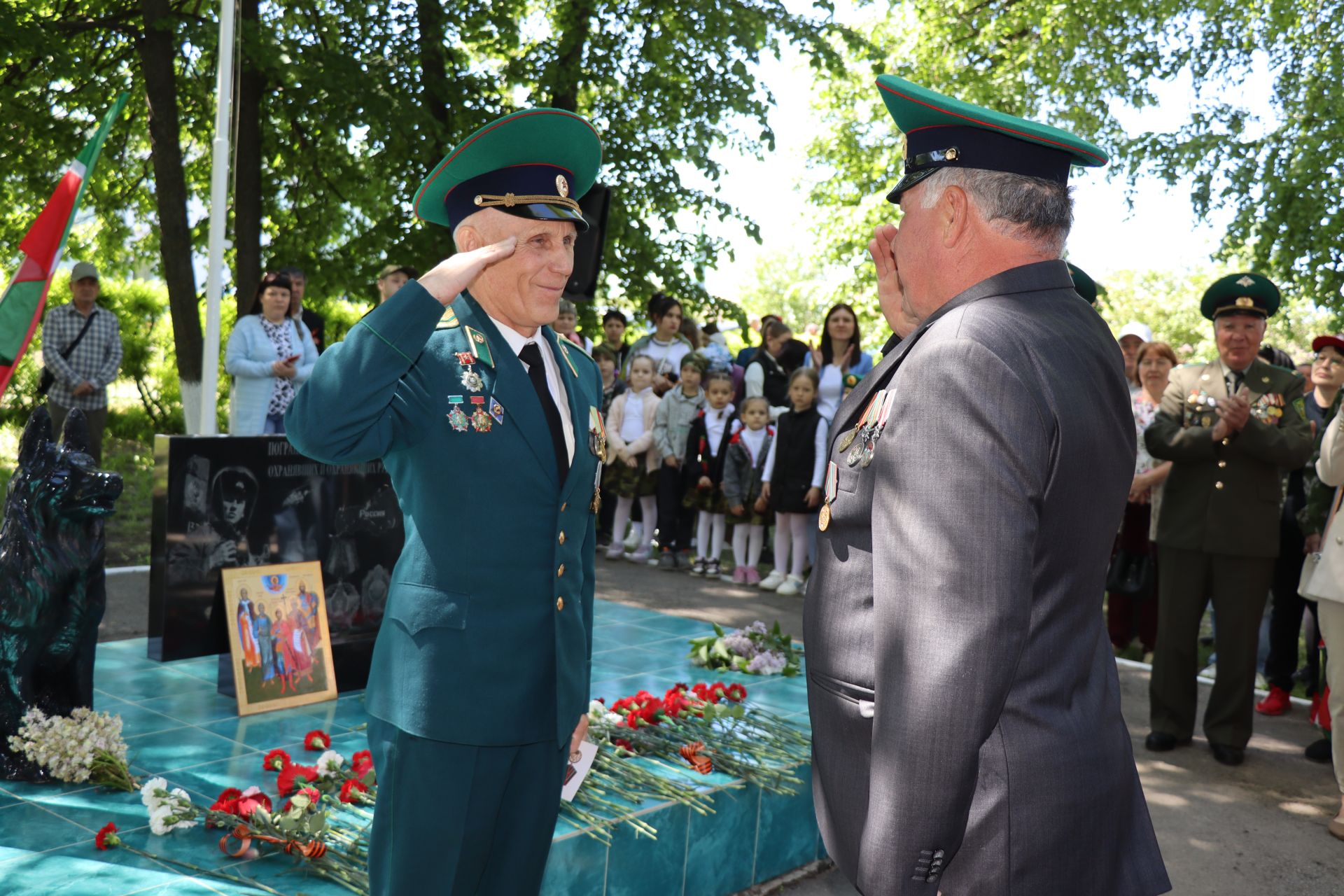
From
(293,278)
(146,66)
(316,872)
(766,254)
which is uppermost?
(766,254)

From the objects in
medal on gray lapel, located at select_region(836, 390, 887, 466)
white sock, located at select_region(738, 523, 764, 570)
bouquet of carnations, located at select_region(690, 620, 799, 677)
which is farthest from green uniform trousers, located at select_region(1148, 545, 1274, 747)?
medal on gray lapel, located at select_region(836, 390, 887, 466)

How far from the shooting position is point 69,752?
371 centimetres

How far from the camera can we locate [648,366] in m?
10.2

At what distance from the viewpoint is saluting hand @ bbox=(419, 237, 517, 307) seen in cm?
209

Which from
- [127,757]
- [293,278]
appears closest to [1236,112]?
[293,278]

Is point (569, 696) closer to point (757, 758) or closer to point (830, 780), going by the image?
point (830, 780)

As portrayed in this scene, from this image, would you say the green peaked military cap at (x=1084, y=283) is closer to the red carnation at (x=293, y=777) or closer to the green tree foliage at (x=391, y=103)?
the red carnation at (x=293, y=777)

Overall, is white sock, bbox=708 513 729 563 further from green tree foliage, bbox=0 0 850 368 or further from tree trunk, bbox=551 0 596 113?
tree trunk, bbox=551 0 596 113

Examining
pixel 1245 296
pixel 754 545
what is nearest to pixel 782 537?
pixel 754 545

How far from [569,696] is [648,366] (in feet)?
26.3

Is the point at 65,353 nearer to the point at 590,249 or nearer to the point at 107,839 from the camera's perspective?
the point at 590,249

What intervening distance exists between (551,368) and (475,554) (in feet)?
A: 1.62

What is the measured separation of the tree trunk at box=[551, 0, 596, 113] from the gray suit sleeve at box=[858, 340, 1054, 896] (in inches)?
443

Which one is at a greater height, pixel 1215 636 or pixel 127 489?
pixel 127 489
